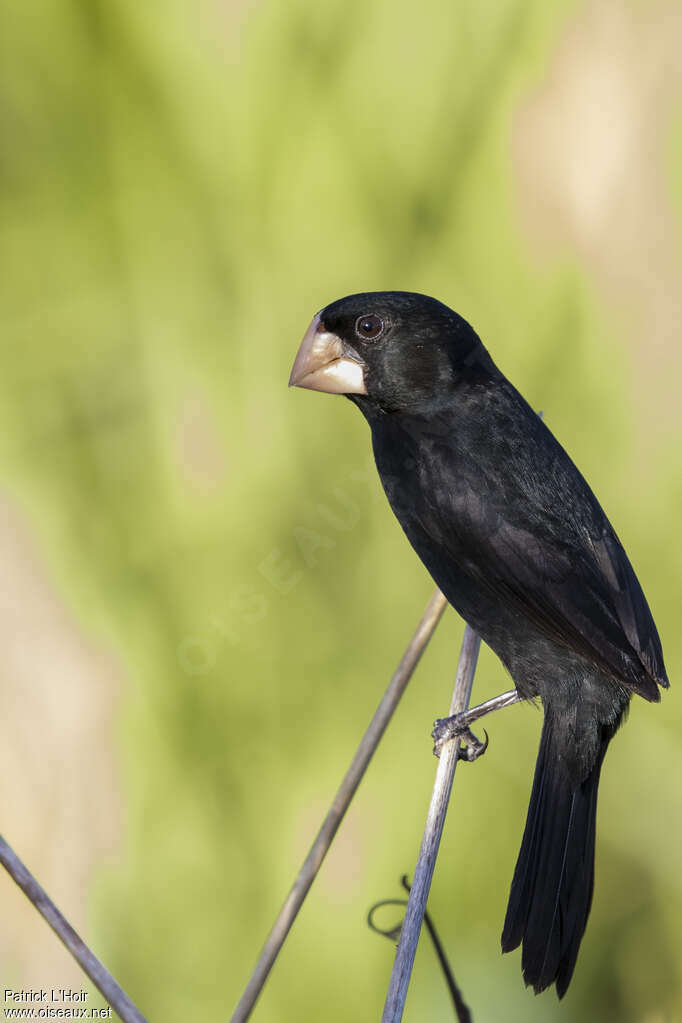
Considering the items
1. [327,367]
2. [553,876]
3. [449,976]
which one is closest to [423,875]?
[553,876]

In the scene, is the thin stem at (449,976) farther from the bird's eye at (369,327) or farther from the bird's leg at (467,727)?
the bird's eye at (369,327)

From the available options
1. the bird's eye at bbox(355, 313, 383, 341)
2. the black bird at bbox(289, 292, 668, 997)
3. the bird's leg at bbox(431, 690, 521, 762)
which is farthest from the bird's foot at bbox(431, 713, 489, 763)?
the bird's eye at bbox(355, 313, 383, 341)

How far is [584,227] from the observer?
2.37 m

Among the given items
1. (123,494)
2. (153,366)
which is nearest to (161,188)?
(153,366)

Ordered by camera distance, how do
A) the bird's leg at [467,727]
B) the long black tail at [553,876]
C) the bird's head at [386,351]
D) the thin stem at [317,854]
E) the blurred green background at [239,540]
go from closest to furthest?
the thin stem at [317,854] < the long black tail at [553,876] < the bird's head at [386,351] < the bird's leg at [467,727] < the blurred green background at [239,540]

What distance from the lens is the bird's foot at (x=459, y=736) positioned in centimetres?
186

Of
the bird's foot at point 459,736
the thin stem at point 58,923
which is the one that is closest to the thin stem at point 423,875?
the bird's foot at point 459,736

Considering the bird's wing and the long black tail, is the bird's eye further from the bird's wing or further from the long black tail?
the long black tail

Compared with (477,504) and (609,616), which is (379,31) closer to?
(477,504)

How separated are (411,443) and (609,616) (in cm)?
40

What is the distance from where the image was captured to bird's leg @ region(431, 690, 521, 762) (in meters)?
1.87

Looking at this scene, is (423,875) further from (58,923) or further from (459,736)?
(58,923)

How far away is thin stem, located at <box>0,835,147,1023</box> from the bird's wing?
77 centimetres

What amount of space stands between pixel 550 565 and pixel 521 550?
5cm
